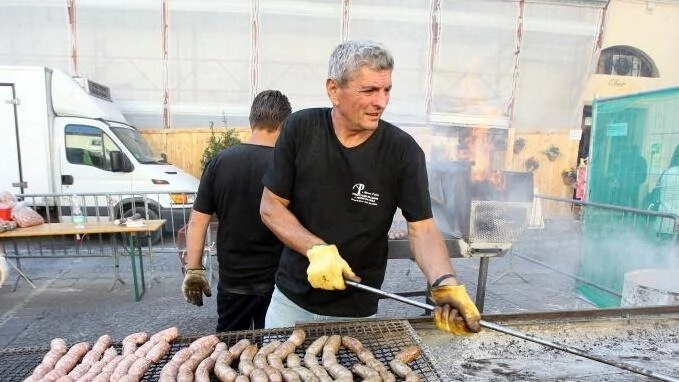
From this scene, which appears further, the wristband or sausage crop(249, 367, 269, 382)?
the wristband

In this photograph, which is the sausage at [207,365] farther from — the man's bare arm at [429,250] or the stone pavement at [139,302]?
the stone pavement at [139,302]

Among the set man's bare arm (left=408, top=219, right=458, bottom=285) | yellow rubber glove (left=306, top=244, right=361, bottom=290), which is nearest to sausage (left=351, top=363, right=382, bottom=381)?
yellow rubber glove (left=306, top=244, right=361, bottom=290)

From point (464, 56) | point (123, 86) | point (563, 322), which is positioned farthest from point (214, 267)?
point (464, 56)

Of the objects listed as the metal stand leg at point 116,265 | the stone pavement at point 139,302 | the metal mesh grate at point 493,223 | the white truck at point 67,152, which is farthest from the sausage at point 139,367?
the white truck at point 67,152

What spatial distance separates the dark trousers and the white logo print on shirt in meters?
1.36

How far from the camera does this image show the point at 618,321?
2.84 meters

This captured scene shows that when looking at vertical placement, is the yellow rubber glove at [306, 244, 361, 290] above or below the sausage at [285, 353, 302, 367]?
above

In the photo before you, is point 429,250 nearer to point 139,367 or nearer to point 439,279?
point 439,279

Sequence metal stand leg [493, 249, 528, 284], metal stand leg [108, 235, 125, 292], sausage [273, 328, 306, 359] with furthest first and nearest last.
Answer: metal stand leg [493, 249, 528, 284], metal stand leg [108, 235, 125, 292], sausage [273, 328, 306, 359]

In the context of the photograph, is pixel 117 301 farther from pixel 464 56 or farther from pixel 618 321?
pixel 464 56

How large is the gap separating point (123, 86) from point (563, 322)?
571 inches

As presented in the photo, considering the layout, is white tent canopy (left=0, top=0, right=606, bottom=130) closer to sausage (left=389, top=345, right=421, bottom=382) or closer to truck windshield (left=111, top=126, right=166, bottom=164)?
truck windshield (left=111, top=126, right=166, bottom=164)

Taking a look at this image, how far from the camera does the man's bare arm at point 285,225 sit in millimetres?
2180

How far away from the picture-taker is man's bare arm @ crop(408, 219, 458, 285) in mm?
2298
